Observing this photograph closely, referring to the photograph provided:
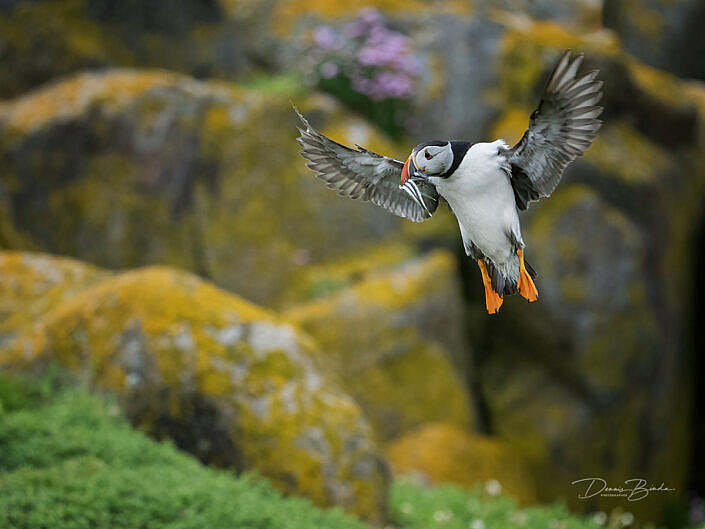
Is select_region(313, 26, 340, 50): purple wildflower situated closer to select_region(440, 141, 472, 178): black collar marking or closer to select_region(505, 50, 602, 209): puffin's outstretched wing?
select_region(505, 50, 602, 209): puffin's outstretched wing

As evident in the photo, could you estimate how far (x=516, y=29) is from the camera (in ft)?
28.4

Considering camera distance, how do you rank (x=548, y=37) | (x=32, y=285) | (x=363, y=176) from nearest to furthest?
(x=363, y=176)
(x=32, y=285)
(x=548, y=37)

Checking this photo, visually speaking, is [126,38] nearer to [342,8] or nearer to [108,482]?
[342,8]

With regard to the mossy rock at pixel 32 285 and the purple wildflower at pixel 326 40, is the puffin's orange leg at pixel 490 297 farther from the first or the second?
the purple wildflower at pixel 326 40

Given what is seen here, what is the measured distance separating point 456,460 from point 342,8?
5224 millimetres

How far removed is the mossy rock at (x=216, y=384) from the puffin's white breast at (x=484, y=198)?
2568mm

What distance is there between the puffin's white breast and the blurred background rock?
14.2 ft

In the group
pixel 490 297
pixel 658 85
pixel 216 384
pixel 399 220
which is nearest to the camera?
pixel 490 297

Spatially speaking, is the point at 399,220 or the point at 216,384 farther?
the point at 399,220

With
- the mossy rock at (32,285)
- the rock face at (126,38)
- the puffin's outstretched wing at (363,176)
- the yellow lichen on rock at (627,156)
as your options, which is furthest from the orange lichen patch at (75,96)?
the puffin's outstretched wing at (363,176)

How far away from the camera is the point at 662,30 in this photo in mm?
10328

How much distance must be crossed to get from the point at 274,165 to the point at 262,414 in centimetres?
373

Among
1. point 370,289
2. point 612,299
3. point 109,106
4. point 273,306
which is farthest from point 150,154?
point 612,299

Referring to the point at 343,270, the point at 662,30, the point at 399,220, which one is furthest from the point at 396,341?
the point at 662,30
